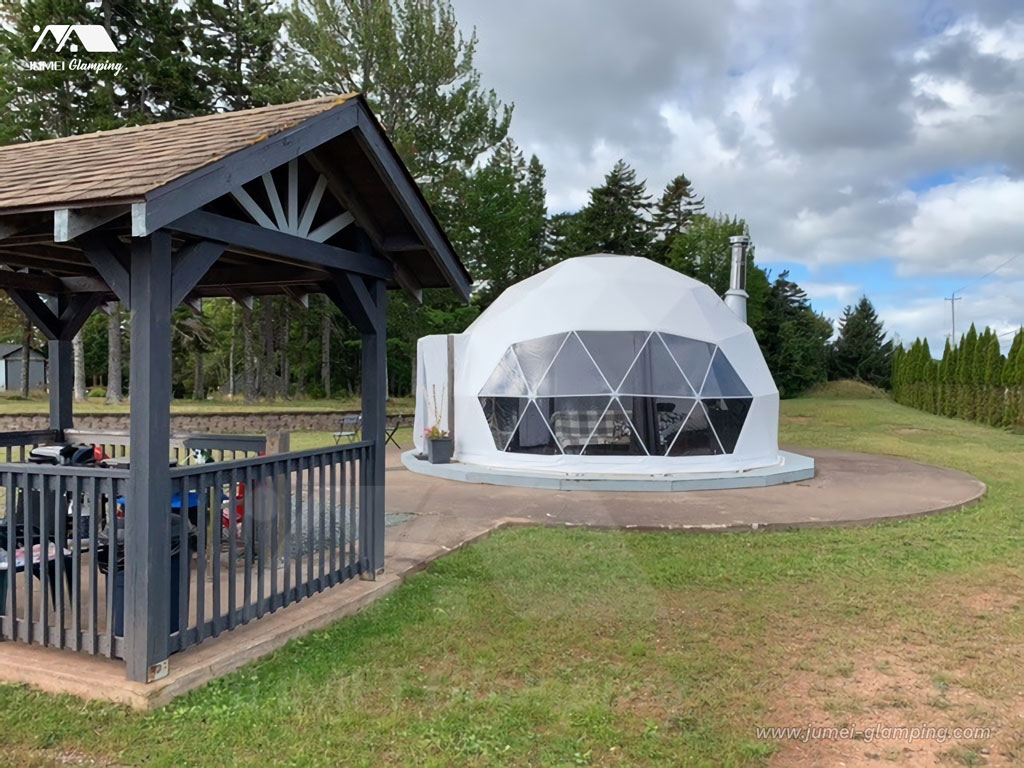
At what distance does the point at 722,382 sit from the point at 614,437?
2001mm

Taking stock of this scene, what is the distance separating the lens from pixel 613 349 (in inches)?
444

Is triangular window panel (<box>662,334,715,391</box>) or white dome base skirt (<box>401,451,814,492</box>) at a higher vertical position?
triangular window panel (<box>662,334,715,391</box>)

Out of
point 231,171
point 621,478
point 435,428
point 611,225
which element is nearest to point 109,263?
point 231,171

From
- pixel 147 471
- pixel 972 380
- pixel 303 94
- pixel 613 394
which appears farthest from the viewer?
pixel 972 380

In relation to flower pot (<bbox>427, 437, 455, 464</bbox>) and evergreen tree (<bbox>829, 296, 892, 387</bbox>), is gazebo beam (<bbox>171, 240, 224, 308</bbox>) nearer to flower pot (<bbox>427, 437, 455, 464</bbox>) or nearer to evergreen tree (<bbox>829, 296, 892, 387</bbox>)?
flower pot (<bbox>427, 437, 455, 464</bbox>)

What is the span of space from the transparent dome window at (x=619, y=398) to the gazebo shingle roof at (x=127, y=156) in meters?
6.97

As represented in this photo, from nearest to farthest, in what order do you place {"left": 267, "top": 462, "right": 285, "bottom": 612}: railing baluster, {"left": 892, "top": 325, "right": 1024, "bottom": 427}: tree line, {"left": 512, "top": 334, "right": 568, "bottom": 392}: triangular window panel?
{"left": 267, "top": 462, "right": 285, "bottom": 612}: railing baluster
{"left": 512, "top": 334, "right": 568, "bottom": 392}: triangular window panel
{"left": 892, "top": 325, "right": 1024, "bottom": 427}: tree line

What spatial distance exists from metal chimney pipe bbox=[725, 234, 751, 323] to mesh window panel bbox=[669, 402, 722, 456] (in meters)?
5.69

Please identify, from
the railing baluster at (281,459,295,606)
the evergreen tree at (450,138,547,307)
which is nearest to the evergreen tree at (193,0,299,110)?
the evergreen tree at (450,138,547,307)

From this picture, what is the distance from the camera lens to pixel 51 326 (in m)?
5.95

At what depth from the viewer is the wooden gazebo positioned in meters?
3.51

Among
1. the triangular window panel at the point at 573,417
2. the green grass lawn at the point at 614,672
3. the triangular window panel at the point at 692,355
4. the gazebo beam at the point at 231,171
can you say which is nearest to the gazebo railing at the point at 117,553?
the green grass lawn at the point at 614,672

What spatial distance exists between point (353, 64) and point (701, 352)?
19789 mm

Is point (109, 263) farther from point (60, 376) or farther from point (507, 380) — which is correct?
point (507, 380)
